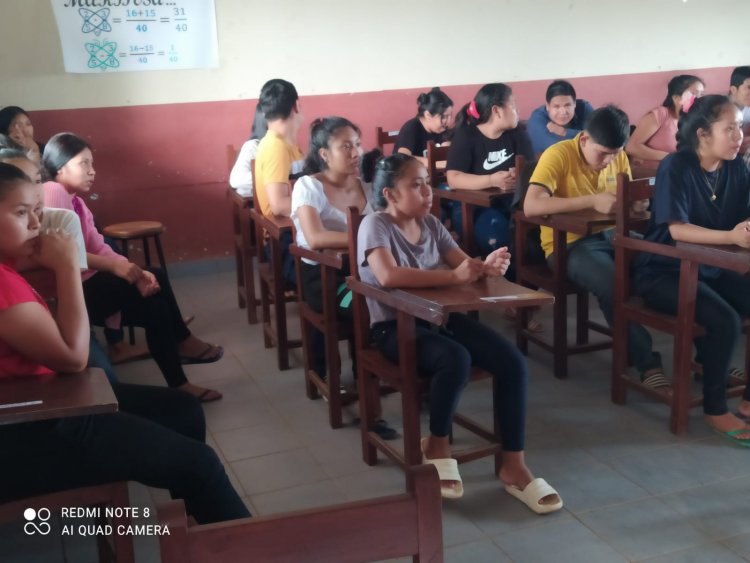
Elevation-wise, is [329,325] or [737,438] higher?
[329,325]

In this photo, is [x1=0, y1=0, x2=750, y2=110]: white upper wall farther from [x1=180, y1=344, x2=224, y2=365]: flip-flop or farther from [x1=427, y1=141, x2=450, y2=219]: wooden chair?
[x1=180, y1=344, x2=224, y2=365]: flip-flop

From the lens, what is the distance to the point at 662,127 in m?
4.83

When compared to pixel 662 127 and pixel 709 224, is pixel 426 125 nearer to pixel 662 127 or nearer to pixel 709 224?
pixel 662 127

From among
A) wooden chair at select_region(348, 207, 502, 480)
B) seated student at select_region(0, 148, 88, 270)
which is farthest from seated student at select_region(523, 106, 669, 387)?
→ seated student at select_region(0, 148, 88, 270)

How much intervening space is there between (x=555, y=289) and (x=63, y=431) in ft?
6.84

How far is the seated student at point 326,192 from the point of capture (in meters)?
2.91

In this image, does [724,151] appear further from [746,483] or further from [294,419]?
[294,419]

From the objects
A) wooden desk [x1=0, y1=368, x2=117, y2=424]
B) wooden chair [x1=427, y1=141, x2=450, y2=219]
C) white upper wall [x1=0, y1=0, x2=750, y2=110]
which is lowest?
wooden desk [x1=0, y1=368, x2=117, y2=424]

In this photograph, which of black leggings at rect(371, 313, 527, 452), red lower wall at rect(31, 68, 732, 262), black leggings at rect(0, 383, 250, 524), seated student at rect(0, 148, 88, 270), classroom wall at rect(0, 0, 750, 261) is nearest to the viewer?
black leggings at rect(0, 383, 250, 524)

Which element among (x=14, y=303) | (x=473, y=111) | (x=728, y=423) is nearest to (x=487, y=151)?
(x=473, y=111)

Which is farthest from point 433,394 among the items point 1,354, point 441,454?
point 1,354

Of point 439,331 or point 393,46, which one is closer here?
point 439,331

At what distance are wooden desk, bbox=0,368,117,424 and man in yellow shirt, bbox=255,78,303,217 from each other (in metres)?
1.79

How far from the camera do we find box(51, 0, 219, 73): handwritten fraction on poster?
4.66 meters
